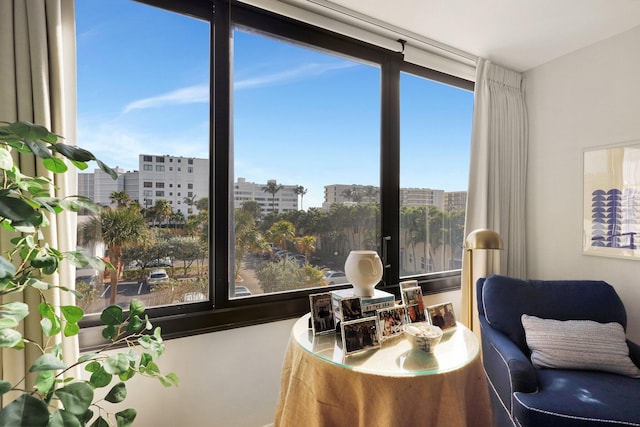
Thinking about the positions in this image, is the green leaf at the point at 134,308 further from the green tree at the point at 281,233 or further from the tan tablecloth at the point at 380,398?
the green tree at the point at 281,233

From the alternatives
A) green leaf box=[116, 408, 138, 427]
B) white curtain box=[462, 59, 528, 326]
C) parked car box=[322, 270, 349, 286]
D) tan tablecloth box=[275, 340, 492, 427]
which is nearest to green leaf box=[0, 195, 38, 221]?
green leaf box=[116, 408, 138, 427]

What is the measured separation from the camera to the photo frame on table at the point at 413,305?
1.44 metres

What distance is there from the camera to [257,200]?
191cm

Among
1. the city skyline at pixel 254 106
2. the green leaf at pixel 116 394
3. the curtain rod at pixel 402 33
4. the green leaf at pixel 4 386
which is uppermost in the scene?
the curtain rod at pixel 402 33

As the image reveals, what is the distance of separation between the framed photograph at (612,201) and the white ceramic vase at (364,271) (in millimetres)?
1960

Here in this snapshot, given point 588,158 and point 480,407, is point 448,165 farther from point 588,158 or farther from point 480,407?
point 480,407

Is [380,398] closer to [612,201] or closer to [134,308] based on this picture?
[134,308]

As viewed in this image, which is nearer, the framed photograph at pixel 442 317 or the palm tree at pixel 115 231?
the framed photograph at pixel 442 317

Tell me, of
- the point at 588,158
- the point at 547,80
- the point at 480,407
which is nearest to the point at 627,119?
the point at 588,158

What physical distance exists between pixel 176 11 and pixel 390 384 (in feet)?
6.55

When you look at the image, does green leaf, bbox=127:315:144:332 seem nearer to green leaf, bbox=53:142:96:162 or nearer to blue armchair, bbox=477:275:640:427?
green leaf, bbox=53:142:96:162

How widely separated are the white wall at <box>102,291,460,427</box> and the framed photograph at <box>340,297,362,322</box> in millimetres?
740

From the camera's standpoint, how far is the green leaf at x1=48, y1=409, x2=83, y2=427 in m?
0.59

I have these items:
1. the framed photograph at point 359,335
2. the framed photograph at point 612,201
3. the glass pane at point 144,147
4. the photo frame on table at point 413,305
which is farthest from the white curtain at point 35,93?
the framed photograph at point 612,201
